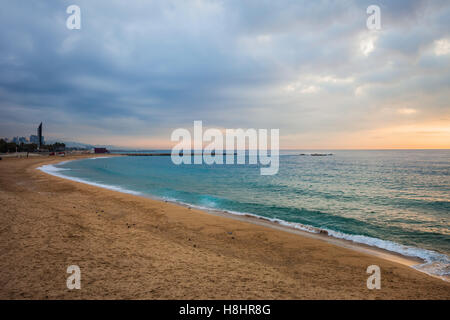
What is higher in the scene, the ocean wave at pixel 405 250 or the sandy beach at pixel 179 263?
the sandy beach at pixel 179 263

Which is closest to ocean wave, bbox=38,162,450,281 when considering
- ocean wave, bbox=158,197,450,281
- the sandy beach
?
ocean wave, bbox=158,197,450,281

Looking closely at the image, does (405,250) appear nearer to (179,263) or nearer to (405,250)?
(405,250)

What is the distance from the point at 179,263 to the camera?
20.2ft

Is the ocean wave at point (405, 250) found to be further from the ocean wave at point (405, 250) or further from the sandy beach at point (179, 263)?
the sandy beach at point (179, 263)

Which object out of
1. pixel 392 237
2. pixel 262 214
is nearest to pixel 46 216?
pixel 262 214

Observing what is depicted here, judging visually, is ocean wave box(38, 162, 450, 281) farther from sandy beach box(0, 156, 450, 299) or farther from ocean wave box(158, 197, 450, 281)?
sandy beach box(0, 156, 450, 299)

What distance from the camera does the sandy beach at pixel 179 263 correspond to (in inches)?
185

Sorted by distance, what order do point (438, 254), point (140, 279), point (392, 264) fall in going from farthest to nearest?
point (438, 254) → point (392, 264) → point (140, 279)

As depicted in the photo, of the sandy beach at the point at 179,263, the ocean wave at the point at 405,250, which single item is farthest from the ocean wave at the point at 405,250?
the sandy beach at the point at 179,263

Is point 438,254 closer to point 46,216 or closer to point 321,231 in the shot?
point 321,231

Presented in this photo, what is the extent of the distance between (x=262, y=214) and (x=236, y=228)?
14.7 ft

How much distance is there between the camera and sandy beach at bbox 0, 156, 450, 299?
469 centimetres

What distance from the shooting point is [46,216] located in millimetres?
9711

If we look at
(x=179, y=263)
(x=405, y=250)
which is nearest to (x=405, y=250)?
(x=405, y=250)
